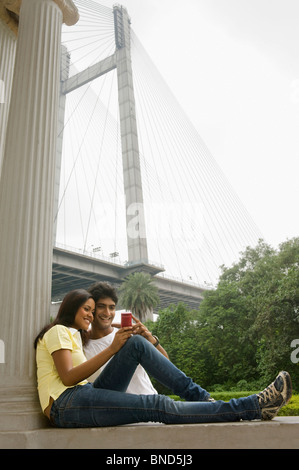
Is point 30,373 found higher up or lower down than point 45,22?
lower down

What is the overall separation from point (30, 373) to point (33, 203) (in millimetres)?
1509

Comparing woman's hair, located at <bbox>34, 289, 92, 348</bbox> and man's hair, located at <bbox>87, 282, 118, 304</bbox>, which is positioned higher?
man's hair, located at <bbox>87, 282, 118, 304</bbox>

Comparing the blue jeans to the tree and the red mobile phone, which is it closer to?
the red mobile phone

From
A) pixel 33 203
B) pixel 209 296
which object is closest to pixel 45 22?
pixel 33 203

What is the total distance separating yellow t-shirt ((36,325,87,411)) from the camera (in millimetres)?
2844

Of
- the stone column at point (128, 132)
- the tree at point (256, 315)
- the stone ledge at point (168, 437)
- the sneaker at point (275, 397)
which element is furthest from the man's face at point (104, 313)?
the stone column at point (128, 132)

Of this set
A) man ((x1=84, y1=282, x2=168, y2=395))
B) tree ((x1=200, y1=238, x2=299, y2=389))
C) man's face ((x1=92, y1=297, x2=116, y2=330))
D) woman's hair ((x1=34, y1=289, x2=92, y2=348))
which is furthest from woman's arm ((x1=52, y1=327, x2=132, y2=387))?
tree ((x1=200, y1=238, x2=299, y2=389))

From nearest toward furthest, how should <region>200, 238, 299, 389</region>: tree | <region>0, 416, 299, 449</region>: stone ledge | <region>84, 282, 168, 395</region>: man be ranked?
<region>0, 416, 299, 449</region>: stone ledge, <region>84, 282, 168, 395</region>: man, <region>200, 238, 299, 389</region>: tree

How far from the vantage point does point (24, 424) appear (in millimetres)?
2963

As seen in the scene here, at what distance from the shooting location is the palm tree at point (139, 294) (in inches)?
1412

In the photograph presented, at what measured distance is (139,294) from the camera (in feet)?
118

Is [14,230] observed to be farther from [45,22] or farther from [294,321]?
[294,321]

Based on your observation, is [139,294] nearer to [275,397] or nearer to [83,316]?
[83,316]

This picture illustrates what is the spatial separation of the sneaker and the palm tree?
1308 inches
